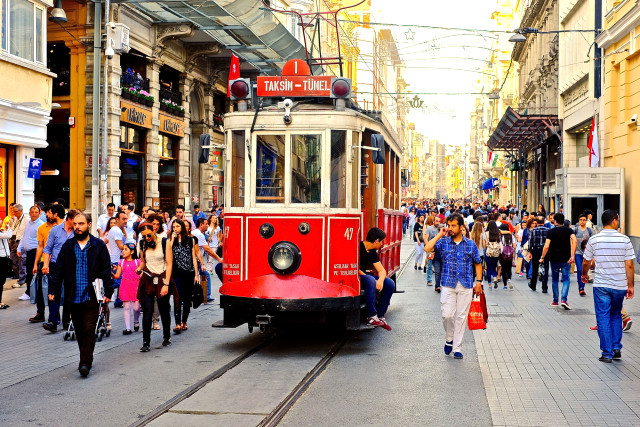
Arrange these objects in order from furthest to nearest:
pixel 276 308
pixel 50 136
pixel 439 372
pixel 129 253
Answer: pixel 50 136, pixel 129 253, pixel 276 308, pixel 439 372

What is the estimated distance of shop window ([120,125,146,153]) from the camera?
82.5ft

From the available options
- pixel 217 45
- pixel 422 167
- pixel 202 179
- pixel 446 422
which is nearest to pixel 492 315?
pixel 446 422

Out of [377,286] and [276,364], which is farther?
[377,286]

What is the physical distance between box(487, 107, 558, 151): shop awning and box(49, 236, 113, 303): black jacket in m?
25.4

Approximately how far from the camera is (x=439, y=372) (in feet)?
28.5

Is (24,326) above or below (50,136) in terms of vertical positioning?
below

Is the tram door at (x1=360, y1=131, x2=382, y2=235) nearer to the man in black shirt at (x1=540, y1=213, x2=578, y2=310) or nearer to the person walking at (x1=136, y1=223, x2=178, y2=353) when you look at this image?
the person walking at (x1=136, y1=223, x2=178, y2=353)

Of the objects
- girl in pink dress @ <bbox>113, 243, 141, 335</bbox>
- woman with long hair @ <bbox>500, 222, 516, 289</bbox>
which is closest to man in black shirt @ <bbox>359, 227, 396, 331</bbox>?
girl in pink dress @ <bbox>113, 243, 141, 335</bbox>

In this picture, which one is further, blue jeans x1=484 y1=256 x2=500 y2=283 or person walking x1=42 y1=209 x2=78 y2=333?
blue jeans x1=484 y1=256 x2=500 y2=283

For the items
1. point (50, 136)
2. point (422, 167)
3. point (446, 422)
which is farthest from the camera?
point (422, 167)

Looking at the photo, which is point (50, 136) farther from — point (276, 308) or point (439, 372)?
point (439, 372)

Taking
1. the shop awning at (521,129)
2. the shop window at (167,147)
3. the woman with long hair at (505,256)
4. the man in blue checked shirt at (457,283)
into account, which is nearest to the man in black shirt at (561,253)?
the woman with long hair at (505,256)

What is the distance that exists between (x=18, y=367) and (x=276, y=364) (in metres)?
2.76

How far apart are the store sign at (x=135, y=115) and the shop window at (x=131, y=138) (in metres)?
0.32
